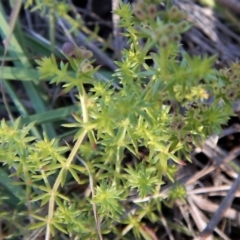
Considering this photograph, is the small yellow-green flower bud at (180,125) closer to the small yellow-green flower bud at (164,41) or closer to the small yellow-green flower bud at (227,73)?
the small yellow-green flower bud at (227,73)

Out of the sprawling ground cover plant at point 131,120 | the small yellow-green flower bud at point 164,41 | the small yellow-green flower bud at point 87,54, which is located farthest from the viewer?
the small yellow-green flower bud at point 87,54

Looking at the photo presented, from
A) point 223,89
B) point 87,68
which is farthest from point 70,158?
point 223,89

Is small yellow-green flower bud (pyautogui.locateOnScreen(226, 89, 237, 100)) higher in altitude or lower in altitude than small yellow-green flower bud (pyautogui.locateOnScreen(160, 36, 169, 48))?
lower

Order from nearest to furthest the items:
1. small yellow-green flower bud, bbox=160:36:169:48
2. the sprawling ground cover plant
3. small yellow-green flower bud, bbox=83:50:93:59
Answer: small yellow-green flower bud, bbox=160:36:169:48, the sprawling ground cover plant, small yellow-green flower bud, bbox=83:50:93:59

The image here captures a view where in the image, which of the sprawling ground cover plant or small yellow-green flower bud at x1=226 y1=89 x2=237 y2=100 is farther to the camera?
small yellow-green flower bud at x1=226 y1=89 x2=237 y2=100

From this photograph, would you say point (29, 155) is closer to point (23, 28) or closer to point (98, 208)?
point (98, 208)

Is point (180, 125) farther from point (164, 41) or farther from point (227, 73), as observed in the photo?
point (164, 41)

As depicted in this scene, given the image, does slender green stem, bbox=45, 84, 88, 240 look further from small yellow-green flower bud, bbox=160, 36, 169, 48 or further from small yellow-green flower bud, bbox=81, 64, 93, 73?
small yellow-green flower bud, bbox=160, 36, 169, 48

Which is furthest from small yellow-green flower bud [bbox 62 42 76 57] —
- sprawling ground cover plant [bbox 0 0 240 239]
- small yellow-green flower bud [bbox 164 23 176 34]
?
small yellow-green flower bud [bbox 164 23 176 34]

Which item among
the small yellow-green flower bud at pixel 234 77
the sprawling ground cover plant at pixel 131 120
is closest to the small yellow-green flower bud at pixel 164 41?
the sprawling ground cover plant at pixel 131 120
